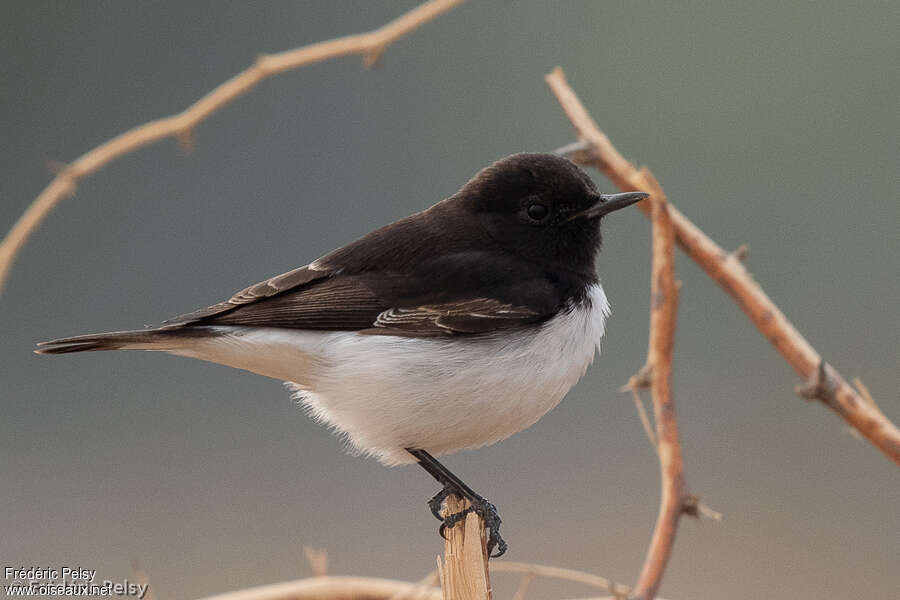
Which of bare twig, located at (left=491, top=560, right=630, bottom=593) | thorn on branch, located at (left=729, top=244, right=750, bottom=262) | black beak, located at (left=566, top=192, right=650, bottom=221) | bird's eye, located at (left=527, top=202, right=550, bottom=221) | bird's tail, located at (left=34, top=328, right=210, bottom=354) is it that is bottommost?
bare twig, located at (left=491, top=560, right=630, bottom=593)

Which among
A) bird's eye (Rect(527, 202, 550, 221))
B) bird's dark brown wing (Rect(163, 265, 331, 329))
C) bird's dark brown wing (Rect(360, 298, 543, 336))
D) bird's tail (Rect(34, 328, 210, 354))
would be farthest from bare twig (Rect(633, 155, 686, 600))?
bird's tail (Rect(34, 328, 210, 354))

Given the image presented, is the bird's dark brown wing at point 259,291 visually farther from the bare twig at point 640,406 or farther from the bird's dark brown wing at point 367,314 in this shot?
the bare twig at point 640,406

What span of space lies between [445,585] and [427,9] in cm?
102

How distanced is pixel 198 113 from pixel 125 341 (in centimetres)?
49

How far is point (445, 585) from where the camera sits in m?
1.62

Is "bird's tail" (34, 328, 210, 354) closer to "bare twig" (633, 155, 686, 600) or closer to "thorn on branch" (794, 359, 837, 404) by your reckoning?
"bare twig" (633, 155, 686, 600)

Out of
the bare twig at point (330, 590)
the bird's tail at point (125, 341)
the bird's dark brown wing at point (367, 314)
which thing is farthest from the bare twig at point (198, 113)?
the bare twig at point (330, 590)

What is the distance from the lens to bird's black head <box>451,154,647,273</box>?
2.09m

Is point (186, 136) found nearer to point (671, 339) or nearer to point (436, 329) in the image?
point (436, 329)

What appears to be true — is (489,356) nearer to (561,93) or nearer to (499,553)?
(499,553)

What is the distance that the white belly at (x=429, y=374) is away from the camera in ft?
6.06

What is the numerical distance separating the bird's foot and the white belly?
0.11 meters

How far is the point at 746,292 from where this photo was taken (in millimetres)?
1657

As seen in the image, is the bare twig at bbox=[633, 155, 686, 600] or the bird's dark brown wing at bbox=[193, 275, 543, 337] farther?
the bird's dark brown wing at bbox=[193, 275, 543, 337]
